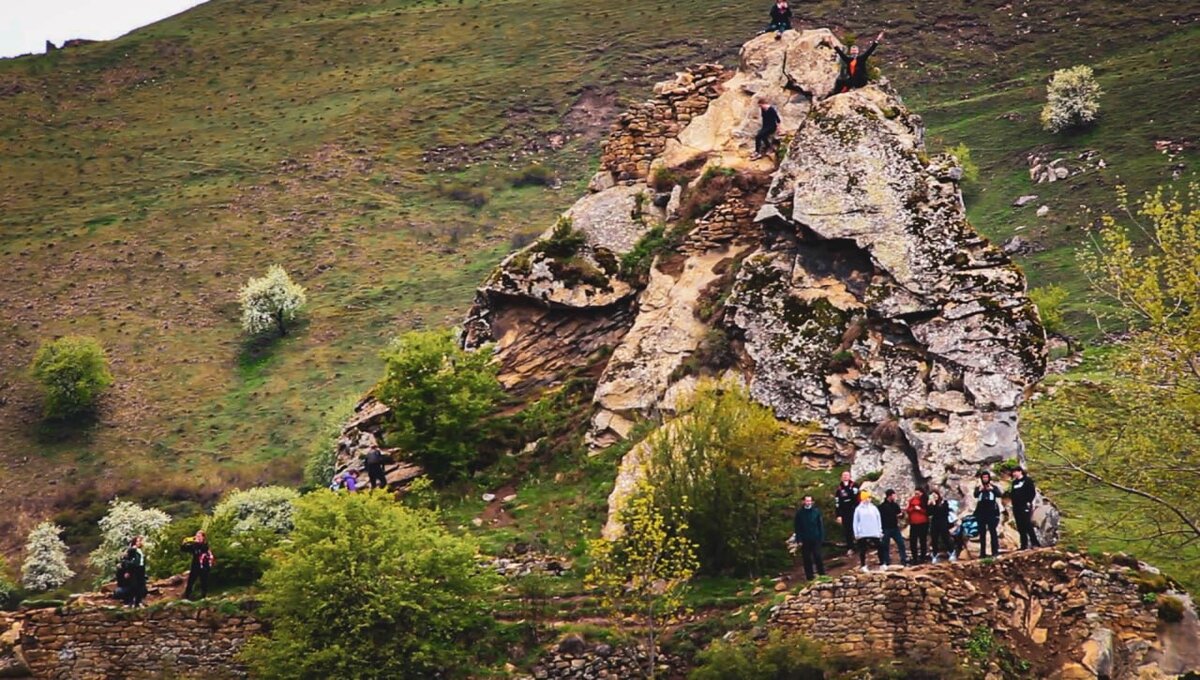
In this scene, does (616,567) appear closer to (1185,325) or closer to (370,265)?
(1185,325)

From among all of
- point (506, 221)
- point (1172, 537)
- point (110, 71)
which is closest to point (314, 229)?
point (506, 221)

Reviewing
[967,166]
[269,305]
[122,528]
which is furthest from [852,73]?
[269,305]

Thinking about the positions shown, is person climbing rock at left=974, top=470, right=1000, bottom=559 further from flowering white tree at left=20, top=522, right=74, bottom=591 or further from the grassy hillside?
flowering white tree at left=20, top=522, right=74, bottom=591

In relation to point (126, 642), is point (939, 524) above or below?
above

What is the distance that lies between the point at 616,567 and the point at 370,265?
2601 inches

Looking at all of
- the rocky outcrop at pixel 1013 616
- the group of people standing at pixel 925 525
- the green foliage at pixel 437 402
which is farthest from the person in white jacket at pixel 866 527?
the green foliage at pixel 437 402

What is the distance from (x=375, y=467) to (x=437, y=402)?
7.57 feet

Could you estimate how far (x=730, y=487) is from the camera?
91.3 feet

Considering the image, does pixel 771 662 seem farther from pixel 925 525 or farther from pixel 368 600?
pixel 368 600

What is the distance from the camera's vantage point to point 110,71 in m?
122

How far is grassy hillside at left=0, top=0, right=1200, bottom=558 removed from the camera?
7725cm

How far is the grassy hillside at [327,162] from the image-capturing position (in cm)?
7725

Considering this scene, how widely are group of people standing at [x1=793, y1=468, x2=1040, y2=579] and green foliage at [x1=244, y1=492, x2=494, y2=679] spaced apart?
250 inches

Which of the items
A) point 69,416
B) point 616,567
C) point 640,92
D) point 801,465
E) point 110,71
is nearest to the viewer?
point 616,567
